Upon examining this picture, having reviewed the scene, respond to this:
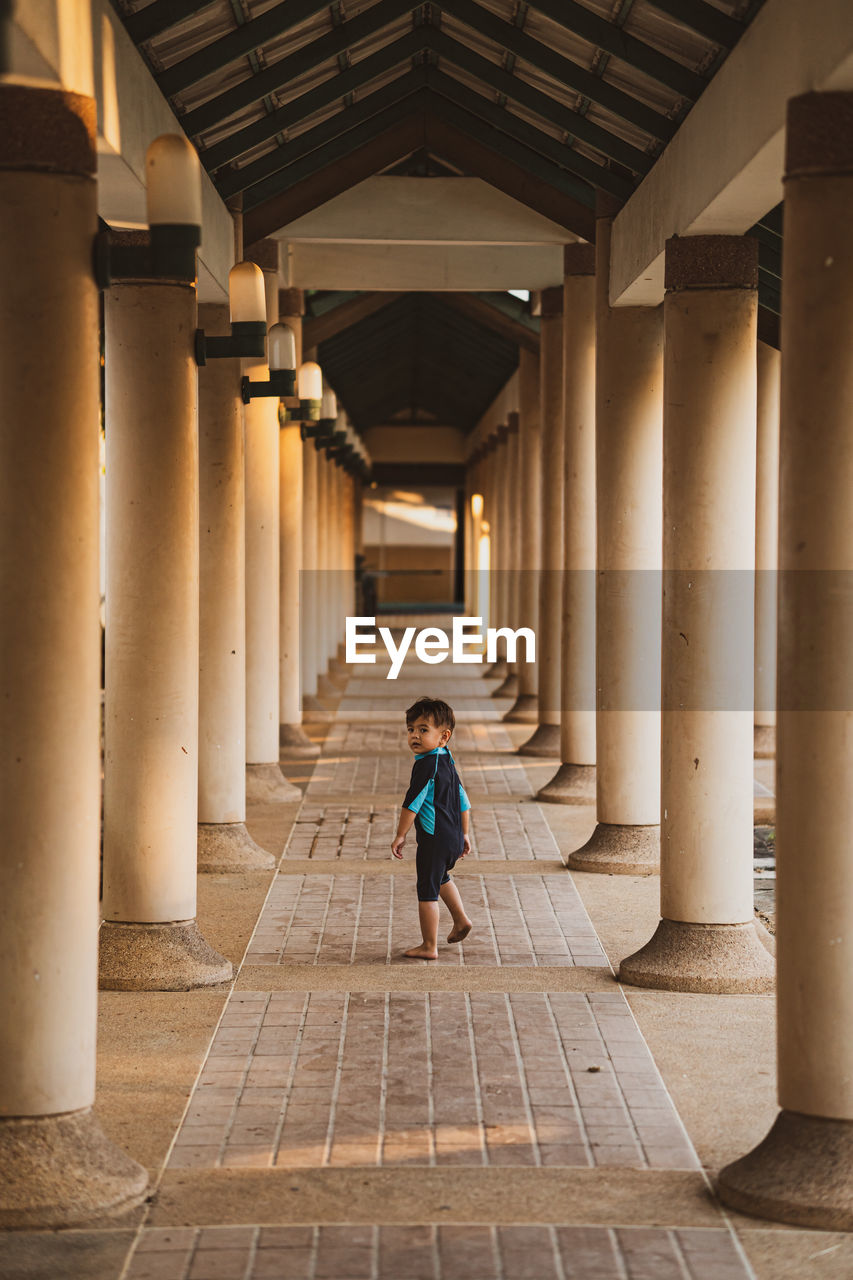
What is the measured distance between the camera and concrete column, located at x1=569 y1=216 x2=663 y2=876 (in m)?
10.4

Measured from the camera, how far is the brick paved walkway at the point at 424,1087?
16.0 ft

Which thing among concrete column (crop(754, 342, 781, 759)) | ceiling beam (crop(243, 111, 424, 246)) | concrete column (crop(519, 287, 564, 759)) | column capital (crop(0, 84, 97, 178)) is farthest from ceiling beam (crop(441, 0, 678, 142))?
concrete column (crop(754, 342, 781, 759))

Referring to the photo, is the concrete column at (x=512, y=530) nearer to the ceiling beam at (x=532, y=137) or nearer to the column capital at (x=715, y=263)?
the ceiling beam at (x=532, y=137)

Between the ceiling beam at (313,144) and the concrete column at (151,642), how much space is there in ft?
9.73

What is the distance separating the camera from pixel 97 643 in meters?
5.57

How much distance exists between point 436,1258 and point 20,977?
150 cm

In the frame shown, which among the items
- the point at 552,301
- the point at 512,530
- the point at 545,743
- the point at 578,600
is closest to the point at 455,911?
the point at 578,600

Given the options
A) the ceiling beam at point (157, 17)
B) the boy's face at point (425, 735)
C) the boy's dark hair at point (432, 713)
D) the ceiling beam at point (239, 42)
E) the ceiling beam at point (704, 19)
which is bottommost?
the boy's face at point (425, 735)

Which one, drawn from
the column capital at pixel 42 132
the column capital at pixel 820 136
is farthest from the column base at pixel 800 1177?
the column capital at pixel 42 132

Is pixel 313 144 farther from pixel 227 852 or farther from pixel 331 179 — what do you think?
pixel 227 852

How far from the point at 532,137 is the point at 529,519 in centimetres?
984

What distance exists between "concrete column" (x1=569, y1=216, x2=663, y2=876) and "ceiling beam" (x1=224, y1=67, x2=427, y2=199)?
1700mm

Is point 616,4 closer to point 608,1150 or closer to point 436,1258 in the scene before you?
point 608,1150

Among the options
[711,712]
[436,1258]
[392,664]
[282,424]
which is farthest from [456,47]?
[392,664]
